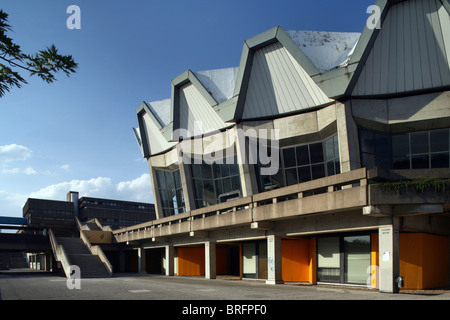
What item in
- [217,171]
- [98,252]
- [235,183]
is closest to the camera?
[235,183]

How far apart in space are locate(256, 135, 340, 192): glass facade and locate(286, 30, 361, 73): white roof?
4984 millimetres

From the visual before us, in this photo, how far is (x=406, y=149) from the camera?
24.6m

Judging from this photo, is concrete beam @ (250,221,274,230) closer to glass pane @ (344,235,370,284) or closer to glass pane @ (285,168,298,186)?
glass pane @ (344,235,370,284)

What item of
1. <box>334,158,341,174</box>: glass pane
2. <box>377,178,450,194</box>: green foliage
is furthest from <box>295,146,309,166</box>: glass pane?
<box>377,178,450,194</box>: green foliage

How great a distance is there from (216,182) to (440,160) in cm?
1809

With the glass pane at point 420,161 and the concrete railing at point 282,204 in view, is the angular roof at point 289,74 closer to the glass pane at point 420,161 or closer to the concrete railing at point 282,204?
the glass pane at point 420,161

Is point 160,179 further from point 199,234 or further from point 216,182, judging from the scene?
point 199,234

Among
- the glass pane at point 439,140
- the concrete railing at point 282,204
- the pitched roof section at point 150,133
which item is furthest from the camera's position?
the pitched roof section at point 150,133

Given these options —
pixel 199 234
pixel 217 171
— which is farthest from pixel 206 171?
pixel 199 234

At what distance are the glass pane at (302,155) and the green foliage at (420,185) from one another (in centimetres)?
1100

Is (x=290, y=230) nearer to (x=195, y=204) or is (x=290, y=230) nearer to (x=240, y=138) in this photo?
(x=240, y=138)

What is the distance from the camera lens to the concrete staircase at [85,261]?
34.2 metres

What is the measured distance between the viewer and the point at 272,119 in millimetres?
28828

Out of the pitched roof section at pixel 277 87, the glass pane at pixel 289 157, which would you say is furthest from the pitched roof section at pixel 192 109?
the glass pane at pixel 289 157
